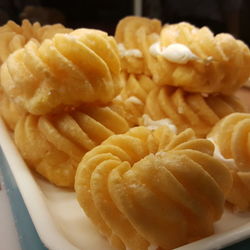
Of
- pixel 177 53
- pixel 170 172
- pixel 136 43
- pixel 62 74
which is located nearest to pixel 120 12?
pixel 136 43

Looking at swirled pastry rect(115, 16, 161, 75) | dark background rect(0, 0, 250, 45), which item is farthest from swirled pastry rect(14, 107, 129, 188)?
dark background rect(0, 0, 250, 45)

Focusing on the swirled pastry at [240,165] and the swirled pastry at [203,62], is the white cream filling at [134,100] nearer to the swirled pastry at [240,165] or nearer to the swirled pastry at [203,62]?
the swirled pastry at [203,62]

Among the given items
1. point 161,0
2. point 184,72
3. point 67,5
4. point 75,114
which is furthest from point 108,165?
point 161,0

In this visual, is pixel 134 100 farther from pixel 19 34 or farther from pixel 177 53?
pixel 19 34

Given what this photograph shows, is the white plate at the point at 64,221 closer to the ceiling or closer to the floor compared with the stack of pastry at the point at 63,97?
closer to the floor

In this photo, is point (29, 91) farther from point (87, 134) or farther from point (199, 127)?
point (199, 127)

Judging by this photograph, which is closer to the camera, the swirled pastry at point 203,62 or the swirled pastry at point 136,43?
the swirled pastry at point 203,62

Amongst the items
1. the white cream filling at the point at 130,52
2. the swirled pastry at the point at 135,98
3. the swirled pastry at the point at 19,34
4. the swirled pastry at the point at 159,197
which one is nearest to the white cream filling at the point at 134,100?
the swirled pastry at the point at 135,98
